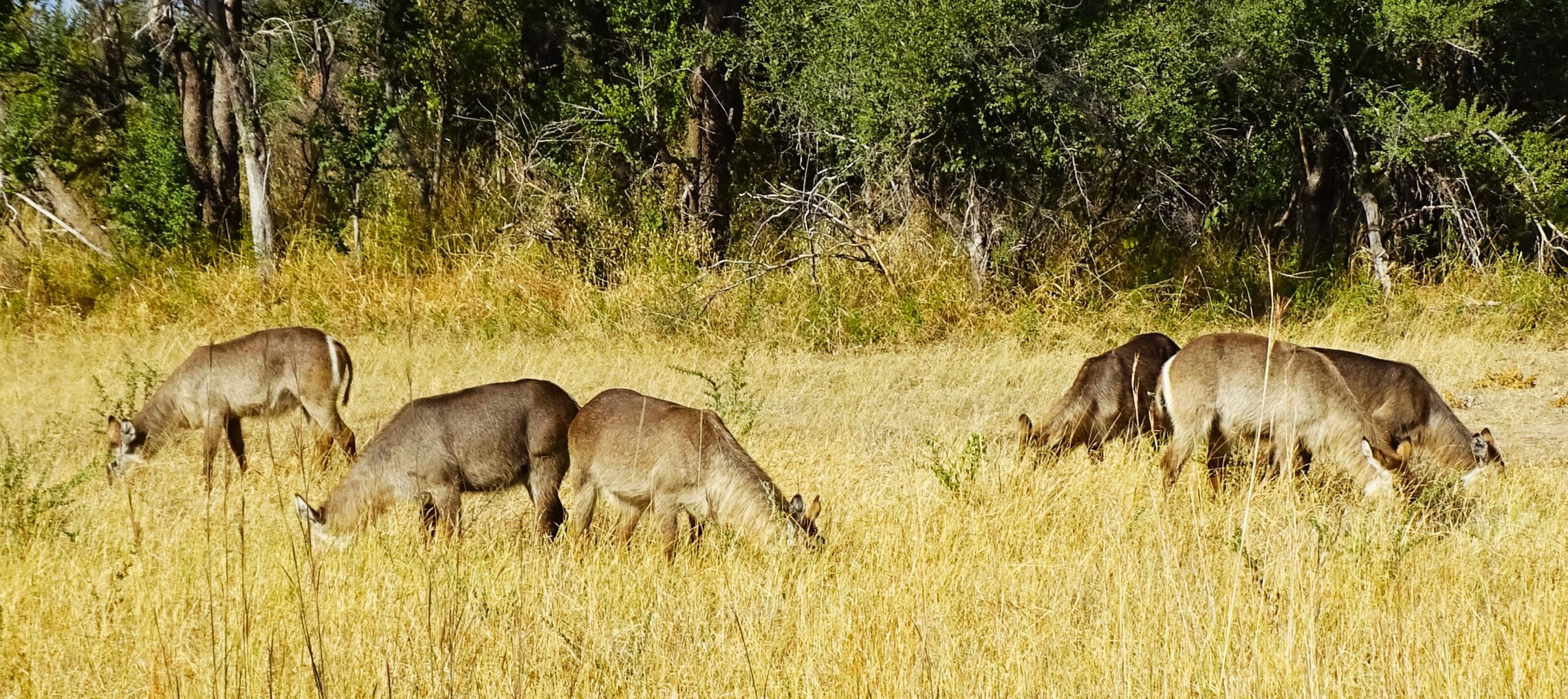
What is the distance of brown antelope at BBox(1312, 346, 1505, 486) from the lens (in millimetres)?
7020

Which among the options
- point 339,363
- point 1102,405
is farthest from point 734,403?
point 339,363

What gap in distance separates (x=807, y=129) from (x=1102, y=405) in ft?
23.0

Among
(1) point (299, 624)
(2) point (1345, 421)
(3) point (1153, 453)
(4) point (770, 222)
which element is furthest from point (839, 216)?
(1) point (299, 624)

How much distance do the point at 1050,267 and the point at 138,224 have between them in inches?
418

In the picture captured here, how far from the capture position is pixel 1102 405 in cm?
802

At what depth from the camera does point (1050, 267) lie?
13.4 metres

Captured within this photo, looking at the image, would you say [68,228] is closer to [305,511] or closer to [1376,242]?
[305,511]

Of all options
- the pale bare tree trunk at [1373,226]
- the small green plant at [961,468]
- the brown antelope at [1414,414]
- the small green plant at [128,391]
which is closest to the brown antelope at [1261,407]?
the brown antelope at [1414,414]

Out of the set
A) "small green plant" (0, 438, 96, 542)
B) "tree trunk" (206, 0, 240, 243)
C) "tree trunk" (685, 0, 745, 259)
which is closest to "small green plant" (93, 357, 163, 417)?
"small green plant" (0, 438, 96, 542)

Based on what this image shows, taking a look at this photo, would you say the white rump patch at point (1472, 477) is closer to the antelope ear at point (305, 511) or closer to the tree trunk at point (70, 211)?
the antelope ear at point (305, 511)

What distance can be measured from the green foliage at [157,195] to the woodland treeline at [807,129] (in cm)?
3

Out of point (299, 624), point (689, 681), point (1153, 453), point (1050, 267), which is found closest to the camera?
point (689, 681)

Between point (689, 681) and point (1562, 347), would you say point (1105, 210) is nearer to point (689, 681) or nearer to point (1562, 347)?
point (1562, 347)

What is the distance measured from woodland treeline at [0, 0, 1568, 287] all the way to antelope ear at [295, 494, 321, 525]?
7.34 meters
